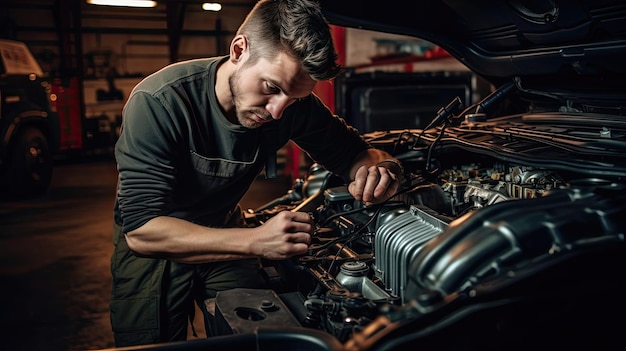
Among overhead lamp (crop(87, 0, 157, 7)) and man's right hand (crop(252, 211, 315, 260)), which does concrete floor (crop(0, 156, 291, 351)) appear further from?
overhead lamp (crop(87, 0, 157, 7))

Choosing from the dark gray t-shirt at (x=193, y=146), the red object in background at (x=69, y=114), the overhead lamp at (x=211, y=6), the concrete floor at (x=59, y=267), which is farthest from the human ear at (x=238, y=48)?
the overhead lamp at (x=211, y=6)

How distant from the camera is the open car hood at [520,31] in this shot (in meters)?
1.67

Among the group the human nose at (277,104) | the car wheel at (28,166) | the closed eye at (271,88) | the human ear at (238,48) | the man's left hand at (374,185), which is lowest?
the car wheel at (28,166)

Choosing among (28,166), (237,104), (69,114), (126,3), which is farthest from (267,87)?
→ (126,3)

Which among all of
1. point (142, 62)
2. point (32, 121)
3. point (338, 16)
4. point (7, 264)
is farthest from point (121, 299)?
point (142, 62)

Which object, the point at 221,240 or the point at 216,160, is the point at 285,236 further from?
the point at 216,160

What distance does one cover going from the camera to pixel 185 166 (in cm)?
190

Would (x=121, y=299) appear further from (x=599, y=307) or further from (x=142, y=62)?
(x=142, y=62)

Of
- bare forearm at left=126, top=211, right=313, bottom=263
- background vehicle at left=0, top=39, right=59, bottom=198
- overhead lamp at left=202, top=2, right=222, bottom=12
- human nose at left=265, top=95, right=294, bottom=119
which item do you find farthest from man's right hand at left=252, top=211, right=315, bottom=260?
overhead lamp at left=202, top=2, right=222, bottom=12

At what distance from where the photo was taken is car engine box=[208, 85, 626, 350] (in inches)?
40.2

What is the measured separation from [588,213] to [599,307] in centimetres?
17

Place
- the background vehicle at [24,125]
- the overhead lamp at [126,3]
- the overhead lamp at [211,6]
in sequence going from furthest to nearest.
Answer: the overhead lamp at [211,6]
the overhead lamp at [126,3]
the background vehicle at [24,125]

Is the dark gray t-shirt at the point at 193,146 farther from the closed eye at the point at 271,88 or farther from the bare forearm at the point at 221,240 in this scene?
the closed eye at the point at 271,88

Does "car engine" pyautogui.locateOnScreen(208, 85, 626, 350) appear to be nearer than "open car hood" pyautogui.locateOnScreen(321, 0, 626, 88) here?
Yes
